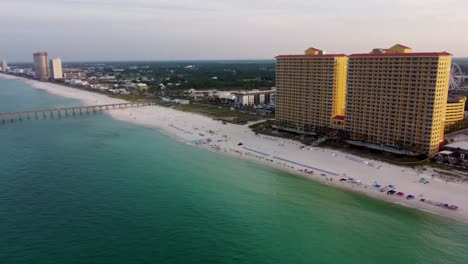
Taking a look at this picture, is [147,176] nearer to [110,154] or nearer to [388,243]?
[110,154]

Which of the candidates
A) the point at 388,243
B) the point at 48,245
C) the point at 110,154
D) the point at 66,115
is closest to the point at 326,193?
the point at 388,243

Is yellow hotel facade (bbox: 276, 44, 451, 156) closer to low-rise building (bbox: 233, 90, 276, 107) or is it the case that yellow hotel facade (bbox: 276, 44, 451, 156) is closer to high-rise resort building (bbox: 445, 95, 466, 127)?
high-rise resort building (bbox: 445, 95, 466, 127)

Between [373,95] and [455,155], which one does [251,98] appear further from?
[455,155]

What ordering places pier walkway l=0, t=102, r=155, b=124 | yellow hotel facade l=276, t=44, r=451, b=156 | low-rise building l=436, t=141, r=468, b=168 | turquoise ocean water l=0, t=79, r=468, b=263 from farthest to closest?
pier walkway l=0, t=102, r=155, b=124 < yellow hotel facade l=276, t=44, r=451, b=156 < low-rise building l=436, t=141, r=468, b=168 < turquoise ocean water l=0, t=79, r=468, b=263

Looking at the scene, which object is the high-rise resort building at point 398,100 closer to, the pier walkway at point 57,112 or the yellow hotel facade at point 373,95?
the yellow hotel facade at point 373,95

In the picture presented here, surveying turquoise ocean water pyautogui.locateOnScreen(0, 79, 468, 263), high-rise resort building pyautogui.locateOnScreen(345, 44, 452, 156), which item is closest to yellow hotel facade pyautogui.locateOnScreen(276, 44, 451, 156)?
high-rise resort building pyautogui.locateOnScreen(345, 44, 452, 156)

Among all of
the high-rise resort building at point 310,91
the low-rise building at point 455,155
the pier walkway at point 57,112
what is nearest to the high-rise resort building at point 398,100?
the low-rise building at point 455,155
